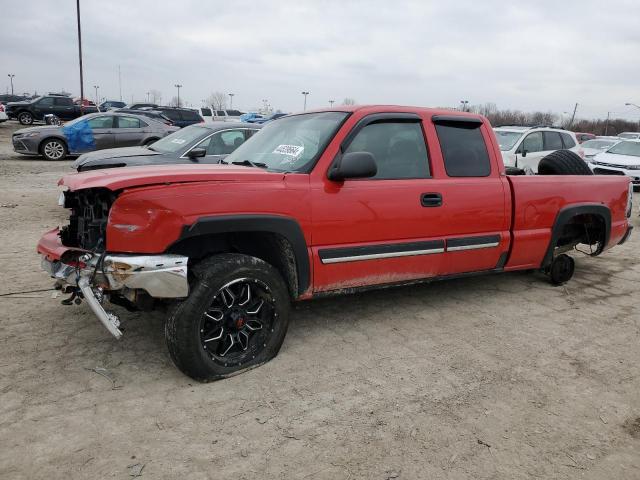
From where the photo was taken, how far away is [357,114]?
394 cm

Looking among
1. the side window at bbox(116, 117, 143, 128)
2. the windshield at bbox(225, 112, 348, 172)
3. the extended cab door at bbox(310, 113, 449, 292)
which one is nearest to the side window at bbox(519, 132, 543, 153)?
the extended cab door at bbox(310, 113, 449, 292)

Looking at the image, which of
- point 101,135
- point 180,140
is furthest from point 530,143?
point 101,135

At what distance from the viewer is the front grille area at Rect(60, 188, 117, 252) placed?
3.18 meters

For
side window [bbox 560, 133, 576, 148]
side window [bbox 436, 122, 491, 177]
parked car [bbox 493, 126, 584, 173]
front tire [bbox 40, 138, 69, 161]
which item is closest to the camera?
side window [bbox 436, 122, 491, 177]

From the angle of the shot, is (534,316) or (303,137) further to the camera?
(534,316)

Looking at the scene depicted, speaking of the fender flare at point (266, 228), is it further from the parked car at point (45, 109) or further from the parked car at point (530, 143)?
the parked car at point (45, 109)

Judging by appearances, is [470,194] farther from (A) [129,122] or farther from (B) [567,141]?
(A) [129,122]

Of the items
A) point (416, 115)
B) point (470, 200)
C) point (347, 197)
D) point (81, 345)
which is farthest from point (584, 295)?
point (81, 345)

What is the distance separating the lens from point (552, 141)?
41.3 ft

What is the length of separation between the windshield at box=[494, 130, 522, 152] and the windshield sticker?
9.20m

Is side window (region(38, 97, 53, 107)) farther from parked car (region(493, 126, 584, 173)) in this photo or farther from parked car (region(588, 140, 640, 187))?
parked car (region(588, 140, 640, 187))

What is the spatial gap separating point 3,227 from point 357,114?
569 centimetres

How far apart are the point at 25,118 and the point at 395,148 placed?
30.5 m

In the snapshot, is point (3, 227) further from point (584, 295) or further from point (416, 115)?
point (584, 295)
